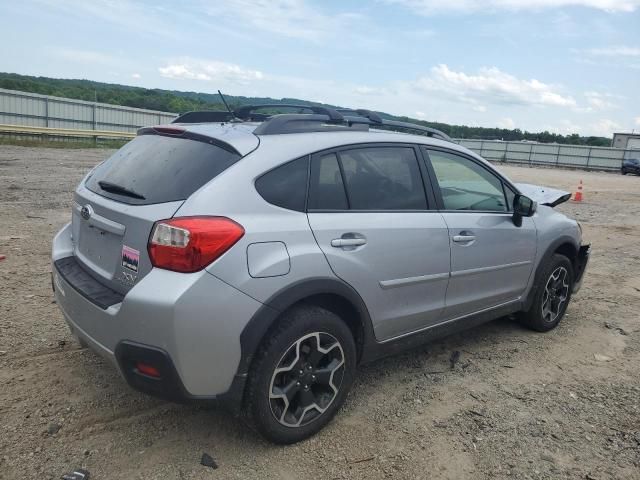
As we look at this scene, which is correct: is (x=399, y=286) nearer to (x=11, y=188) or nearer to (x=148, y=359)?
(x=148, y=359)

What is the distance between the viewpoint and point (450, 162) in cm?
395

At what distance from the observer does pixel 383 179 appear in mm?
3398

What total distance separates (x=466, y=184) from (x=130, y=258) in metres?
2.58

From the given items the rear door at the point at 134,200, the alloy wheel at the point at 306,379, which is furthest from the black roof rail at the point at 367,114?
the alloy wheel at the point at 306,379

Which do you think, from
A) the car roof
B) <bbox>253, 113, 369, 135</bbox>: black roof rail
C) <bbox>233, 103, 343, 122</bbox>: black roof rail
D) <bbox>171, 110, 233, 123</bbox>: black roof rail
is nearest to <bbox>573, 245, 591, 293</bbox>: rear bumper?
the car roof

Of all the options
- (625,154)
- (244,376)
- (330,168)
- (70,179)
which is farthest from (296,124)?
(625,154)

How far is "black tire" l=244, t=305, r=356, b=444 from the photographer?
8.84 ft

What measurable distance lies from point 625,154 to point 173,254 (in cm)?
4807

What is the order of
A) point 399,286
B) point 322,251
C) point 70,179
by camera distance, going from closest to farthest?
point 322,251, point 399,286, point 70,179

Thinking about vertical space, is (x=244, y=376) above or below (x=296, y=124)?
below

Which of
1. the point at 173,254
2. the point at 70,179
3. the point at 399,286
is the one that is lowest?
the point at 70,179

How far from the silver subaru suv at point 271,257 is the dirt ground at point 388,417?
11.1 inches

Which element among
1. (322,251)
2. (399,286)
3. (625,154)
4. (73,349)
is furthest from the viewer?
(625,154)

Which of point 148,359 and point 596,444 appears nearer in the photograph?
point 148,359
